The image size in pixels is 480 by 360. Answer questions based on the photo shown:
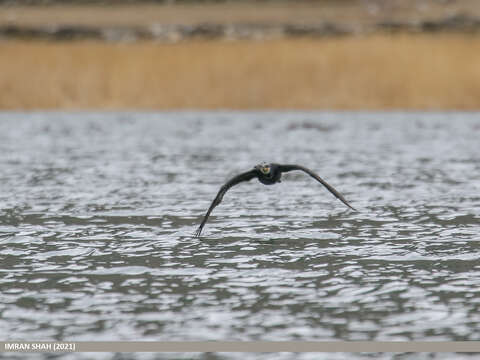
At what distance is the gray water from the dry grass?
20813mm

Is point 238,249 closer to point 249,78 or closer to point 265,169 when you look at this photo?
point 265,169

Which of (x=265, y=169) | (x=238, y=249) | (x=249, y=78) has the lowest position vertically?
(x=238, y=249)

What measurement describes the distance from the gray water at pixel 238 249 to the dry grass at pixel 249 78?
68.3ft

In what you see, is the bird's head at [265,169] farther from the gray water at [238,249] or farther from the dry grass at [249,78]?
the dry grass at [249,78]

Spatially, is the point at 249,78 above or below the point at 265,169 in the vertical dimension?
above

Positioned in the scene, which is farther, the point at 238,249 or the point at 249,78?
the point at 249,78

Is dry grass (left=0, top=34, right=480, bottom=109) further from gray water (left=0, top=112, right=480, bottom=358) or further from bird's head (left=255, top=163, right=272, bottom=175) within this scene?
bird's head (left=255, top=163, right=272, bottom=175)

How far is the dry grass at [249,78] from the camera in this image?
60.8 m

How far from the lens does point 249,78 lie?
62.2m

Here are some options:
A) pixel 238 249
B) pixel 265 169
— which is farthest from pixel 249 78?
pixel 238 249

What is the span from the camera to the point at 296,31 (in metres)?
88.9

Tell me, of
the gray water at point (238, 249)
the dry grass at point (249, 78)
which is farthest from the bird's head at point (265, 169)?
the dry grass at point (249, 78)

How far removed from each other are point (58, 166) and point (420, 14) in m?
75.6

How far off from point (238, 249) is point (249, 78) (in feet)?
147
